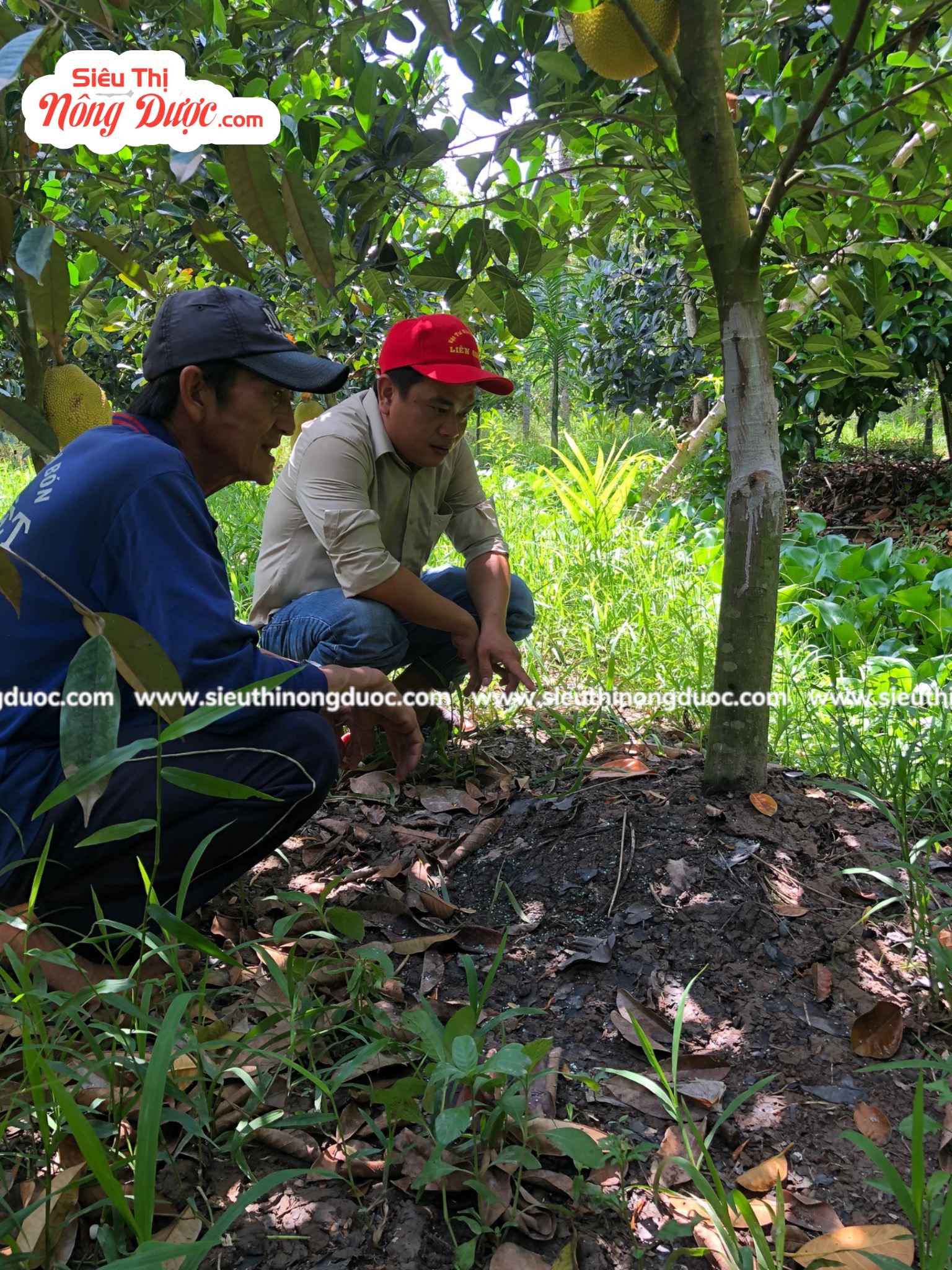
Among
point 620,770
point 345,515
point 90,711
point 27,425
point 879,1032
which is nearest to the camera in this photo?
point 90,711

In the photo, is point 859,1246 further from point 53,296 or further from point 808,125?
point 808,125

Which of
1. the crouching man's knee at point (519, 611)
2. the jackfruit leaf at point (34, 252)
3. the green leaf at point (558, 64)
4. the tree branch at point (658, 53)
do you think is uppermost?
the tree branch at point (658, 53)

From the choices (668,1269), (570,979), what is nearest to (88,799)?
(668,1269)

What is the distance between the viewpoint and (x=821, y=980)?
4.46ft

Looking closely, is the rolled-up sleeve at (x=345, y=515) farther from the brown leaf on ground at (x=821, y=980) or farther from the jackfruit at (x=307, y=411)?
the jackfruit at (x=307, y=411)

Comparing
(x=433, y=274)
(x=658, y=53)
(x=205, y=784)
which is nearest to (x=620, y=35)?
(x=658, y=53)

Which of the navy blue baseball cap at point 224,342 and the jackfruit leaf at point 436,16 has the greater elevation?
the jackfruit leaf at point 436,16

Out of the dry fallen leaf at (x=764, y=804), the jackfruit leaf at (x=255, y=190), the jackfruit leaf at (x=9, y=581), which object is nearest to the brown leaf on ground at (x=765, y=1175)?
the dry fallen leaf at (x=764, y=804)

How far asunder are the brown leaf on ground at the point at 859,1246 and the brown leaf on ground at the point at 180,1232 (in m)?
0.58

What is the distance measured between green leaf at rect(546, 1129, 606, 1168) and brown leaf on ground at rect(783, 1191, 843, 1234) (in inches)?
8.5

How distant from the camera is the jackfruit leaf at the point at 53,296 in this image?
0.83m

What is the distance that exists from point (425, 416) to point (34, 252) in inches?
55.8

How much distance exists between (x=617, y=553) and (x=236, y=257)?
2803mm

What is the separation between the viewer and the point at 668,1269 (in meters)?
0.92
